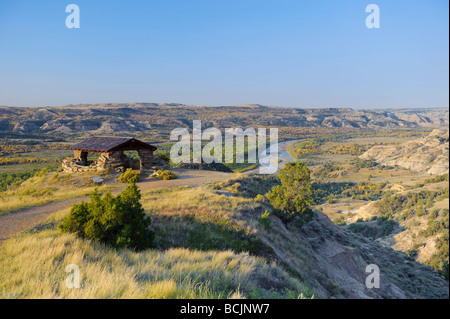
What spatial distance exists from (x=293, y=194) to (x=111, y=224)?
13.0 meters

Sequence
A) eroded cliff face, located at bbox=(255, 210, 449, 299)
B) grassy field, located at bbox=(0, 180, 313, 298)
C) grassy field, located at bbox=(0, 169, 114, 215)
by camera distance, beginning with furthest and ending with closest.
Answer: grassy field, located at bbox=(0, 169, 114, 215) → eroded cliff face, located at bbox=(255, 210, 449, 299) → grassy field, located at bbox=(0, 180, 313, 298)

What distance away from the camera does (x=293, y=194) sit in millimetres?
18281

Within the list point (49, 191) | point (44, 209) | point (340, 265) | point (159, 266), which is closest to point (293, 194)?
point (340, 265)

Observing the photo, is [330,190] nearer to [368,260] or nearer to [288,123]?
[368,260]

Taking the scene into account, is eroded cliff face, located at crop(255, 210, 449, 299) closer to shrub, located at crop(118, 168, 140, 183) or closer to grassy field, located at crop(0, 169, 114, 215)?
shrub, located at crop(118, 168, 140, 183)

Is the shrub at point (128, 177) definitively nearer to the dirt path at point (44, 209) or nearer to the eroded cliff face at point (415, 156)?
the dirt path at point (44, 209)

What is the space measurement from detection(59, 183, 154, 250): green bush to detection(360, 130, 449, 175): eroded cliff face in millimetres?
60120

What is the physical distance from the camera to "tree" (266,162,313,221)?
18.0m

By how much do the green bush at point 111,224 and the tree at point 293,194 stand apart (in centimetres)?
1141

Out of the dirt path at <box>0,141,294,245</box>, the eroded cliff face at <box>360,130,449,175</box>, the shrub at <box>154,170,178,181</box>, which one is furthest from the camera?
the eroded cliff face at <box>360,130,449,175</box>

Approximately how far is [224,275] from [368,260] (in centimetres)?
1893

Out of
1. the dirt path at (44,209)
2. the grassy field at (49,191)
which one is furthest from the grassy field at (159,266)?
the grassy field at (49,191)

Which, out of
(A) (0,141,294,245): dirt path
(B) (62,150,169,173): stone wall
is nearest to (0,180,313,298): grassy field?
(A) (0,141,294,245): dirt path

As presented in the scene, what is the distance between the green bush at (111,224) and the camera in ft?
25.7
